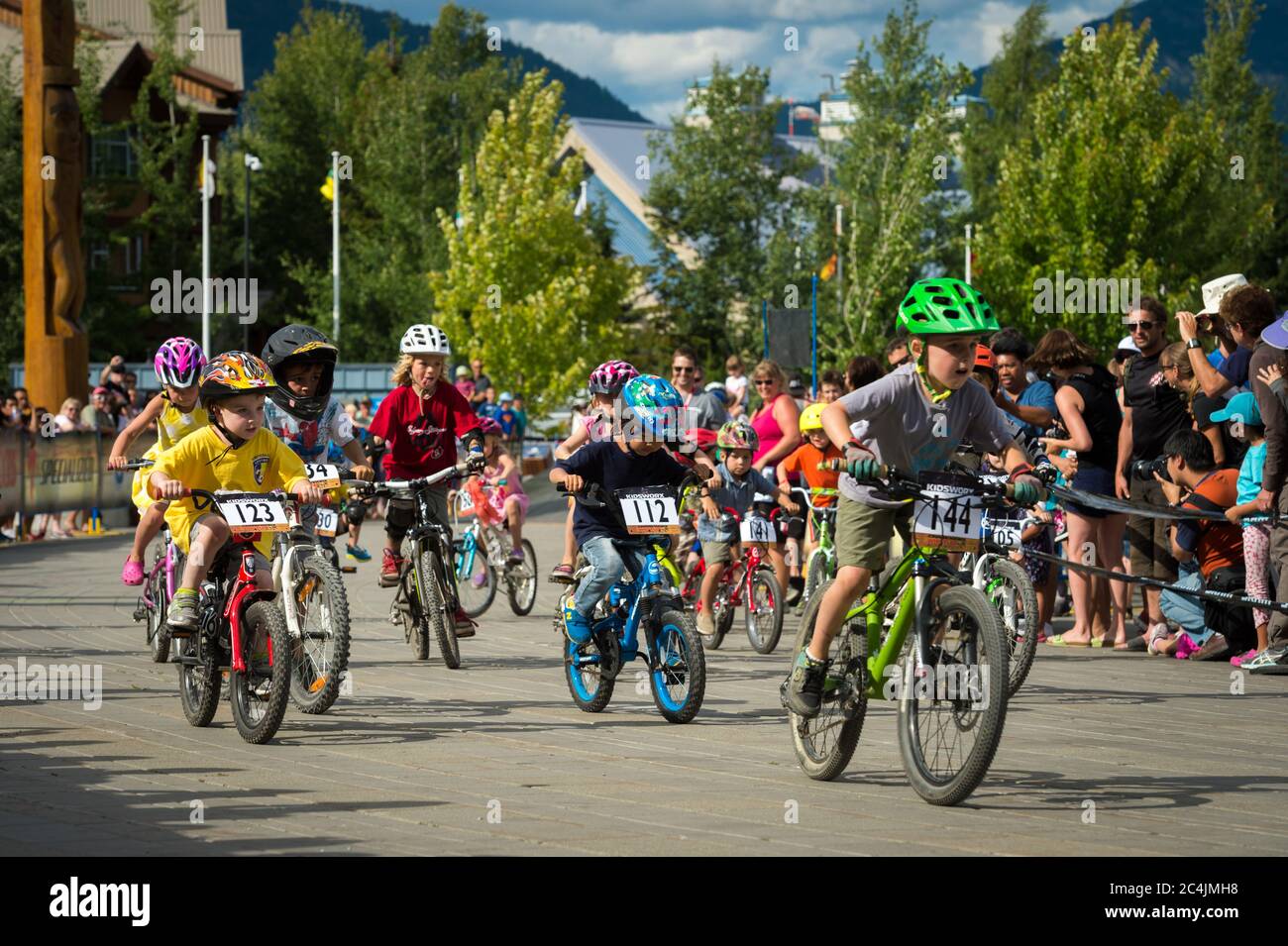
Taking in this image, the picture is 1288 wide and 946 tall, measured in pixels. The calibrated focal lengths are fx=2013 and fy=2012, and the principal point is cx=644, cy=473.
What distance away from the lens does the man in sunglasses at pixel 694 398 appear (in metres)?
16.4

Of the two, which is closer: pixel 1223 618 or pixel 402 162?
pixel 1223 618

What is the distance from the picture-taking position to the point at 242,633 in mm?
9367

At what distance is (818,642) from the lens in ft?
26.1

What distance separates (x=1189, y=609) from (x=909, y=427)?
6201mm

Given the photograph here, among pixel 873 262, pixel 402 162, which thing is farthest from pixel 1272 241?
pixel 402 162

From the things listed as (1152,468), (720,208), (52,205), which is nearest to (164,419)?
(1152,468)

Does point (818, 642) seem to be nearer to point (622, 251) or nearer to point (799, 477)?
point (799, 477)

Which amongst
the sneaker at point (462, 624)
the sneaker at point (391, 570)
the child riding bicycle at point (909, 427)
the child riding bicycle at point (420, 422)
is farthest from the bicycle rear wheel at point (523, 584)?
the child riding bicycle at point (909, 427)

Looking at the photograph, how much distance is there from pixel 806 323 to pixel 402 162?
5035 centimetres

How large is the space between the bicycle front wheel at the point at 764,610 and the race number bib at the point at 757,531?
223 mm

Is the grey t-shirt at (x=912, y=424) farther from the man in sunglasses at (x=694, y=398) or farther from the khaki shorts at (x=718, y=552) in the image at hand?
the man in sunglasses at (x=694, y=398)

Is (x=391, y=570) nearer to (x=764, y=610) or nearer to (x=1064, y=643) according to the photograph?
(x=764, y=610)

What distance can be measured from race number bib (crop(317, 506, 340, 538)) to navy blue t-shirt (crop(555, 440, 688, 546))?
72.1 inches

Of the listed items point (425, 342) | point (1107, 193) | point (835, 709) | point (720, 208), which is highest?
point (720, 208)
